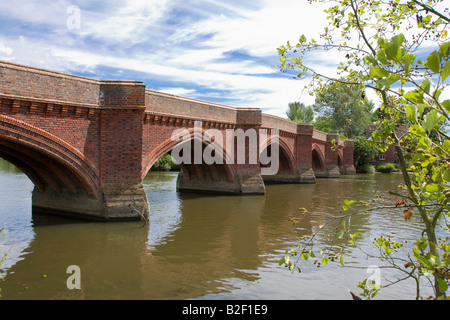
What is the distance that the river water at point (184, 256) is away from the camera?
677 cm

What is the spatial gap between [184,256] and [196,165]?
500 inches

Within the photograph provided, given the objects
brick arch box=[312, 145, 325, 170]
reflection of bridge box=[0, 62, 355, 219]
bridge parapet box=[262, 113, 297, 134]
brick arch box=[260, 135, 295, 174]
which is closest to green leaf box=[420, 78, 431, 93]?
reflection of bridge box=[0, 62, 355, 219]

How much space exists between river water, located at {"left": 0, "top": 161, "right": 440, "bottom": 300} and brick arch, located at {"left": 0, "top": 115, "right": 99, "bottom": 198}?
124 centimetres

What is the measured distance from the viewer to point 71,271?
7773mm

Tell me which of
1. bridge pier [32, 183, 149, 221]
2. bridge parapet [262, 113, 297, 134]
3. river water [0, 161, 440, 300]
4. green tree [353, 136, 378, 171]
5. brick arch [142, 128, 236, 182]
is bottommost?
river water [0, 161, 440, 300]

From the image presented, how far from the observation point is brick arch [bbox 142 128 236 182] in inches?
565

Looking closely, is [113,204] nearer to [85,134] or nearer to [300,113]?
[85,134]

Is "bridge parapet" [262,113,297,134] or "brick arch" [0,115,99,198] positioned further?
"bridge parapet" [262,113,297,134]

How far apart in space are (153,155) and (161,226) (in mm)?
3238

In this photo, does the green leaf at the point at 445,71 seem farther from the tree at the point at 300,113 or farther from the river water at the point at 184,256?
the tree at the point at 300,113

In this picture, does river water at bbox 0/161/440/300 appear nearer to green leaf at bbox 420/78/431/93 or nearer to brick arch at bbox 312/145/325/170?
green leaf at bbox 420/78/431/93

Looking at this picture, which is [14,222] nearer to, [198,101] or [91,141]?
[91,141]

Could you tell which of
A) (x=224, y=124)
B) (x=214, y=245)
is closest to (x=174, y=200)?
(x=224, y=124)

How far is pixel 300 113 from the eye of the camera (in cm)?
6228
